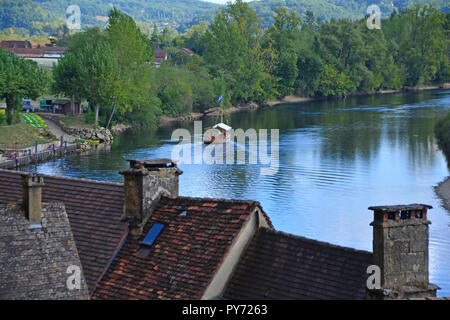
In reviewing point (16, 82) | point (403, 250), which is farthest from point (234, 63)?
point (403, 250)

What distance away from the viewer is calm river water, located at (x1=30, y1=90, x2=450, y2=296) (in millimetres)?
49656

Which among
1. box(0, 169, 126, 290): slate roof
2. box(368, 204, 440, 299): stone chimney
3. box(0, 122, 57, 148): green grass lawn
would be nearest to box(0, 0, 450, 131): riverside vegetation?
box(0, 122, 57, 148): green grass lawn

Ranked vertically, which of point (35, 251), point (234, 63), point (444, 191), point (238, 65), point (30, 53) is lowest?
point (444, 191)

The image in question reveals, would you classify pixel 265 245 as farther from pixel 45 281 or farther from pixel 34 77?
pixel 34 77

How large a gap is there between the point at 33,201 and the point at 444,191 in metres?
46.6

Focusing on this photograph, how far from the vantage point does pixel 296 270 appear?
20.8 m

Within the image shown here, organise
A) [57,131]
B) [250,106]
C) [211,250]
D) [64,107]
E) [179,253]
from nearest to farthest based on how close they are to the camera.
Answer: [211,250] → [179,253] → [57,131] → [64,107] → [250,106]

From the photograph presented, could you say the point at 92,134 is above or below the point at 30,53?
below

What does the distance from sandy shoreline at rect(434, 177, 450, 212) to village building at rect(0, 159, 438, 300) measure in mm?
35877

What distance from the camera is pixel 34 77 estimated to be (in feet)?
322

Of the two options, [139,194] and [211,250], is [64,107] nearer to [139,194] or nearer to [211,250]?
[139,194]

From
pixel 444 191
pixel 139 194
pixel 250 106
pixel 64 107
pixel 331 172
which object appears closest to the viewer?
pixel 139 194

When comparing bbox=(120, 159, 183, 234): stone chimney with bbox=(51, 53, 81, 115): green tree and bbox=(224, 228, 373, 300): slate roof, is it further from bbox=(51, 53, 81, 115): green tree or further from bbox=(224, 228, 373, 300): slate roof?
bbox=(51, 53, 81, 115): green tree

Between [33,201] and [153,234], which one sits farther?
[153,234]
